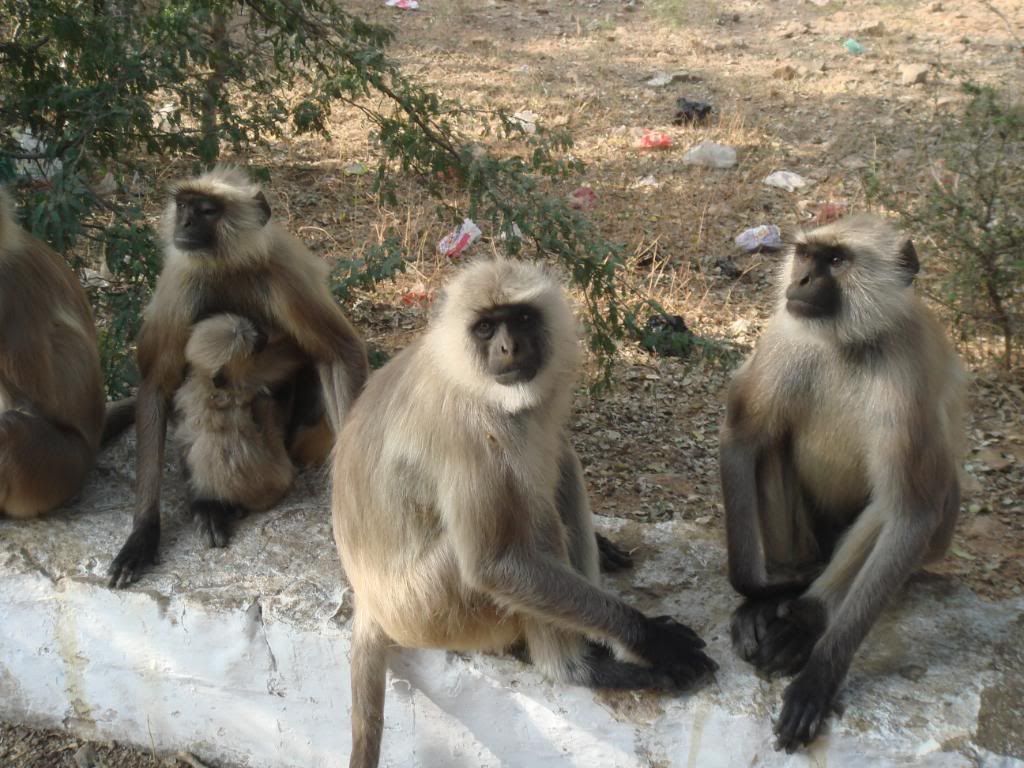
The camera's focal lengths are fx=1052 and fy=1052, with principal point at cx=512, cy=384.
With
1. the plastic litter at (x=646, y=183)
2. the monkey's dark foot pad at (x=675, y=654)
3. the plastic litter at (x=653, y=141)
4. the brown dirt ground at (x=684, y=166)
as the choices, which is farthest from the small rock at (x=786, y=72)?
the monkey's dark foot pad at (x=675, y=654)

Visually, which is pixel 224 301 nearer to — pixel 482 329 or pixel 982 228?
pixel 482 329

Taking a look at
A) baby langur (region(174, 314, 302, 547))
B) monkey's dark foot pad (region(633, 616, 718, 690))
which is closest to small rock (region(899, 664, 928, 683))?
monkey's dark foot pad (region(633, 616, 718, 690))

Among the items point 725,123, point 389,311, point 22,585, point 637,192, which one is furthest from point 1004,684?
point 725,123

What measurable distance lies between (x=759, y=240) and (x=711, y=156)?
1.32 metres

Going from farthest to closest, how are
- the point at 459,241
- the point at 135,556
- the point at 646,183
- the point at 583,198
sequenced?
the point at 646,183 → the point at 583,198 → the point at 459,241 → the point at 135,556

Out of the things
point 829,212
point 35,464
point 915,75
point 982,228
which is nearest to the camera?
point 35,464

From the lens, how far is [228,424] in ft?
12.8

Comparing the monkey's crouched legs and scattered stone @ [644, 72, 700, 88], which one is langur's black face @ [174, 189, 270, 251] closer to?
the monkey's crouched legs

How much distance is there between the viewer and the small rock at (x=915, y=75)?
31.1ft

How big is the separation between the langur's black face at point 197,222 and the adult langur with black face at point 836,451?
1.95 m

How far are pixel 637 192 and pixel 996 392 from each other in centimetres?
312

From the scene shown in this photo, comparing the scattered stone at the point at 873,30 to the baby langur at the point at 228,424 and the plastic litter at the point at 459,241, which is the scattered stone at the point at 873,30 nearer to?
the plastic litter at the point at 459,241

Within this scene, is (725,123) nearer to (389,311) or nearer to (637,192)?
(637,192)

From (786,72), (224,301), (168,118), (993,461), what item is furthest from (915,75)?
(224,301)
